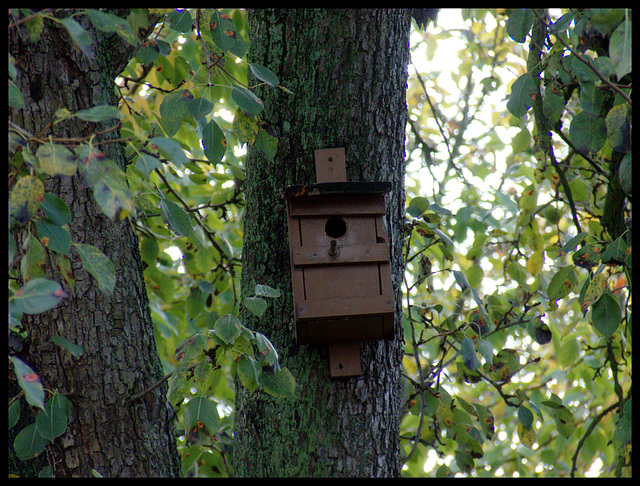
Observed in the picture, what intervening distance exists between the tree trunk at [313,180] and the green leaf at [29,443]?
484 millimetres

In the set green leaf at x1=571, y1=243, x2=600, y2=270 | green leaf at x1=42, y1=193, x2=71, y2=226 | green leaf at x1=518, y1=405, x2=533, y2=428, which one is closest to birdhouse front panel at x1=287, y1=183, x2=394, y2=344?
green leaf at x1=571, y1=243, x2=600, y2=270

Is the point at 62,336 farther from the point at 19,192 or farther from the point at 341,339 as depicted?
the point at 341,339

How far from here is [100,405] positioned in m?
1.48

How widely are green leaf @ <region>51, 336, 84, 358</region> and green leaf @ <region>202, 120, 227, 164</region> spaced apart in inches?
20.8

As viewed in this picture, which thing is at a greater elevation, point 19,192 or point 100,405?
point 19,192

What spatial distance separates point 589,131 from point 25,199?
49.7 inches

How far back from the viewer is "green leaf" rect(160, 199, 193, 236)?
1.37m

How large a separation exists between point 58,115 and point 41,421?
69 centimetres

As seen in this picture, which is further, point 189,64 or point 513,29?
point 189,64

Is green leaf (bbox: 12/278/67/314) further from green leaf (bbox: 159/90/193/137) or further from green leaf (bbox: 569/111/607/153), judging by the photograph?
green leaf (bbox: 569/111/607/153)

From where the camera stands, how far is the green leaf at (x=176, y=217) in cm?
137

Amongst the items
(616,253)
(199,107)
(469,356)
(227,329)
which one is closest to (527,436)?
(469,356)

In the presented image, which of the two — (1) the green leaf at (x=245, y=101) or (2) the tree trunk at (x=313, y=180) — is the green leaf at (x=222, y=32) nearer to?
(1) the green leaf at (x=245, y=101)
